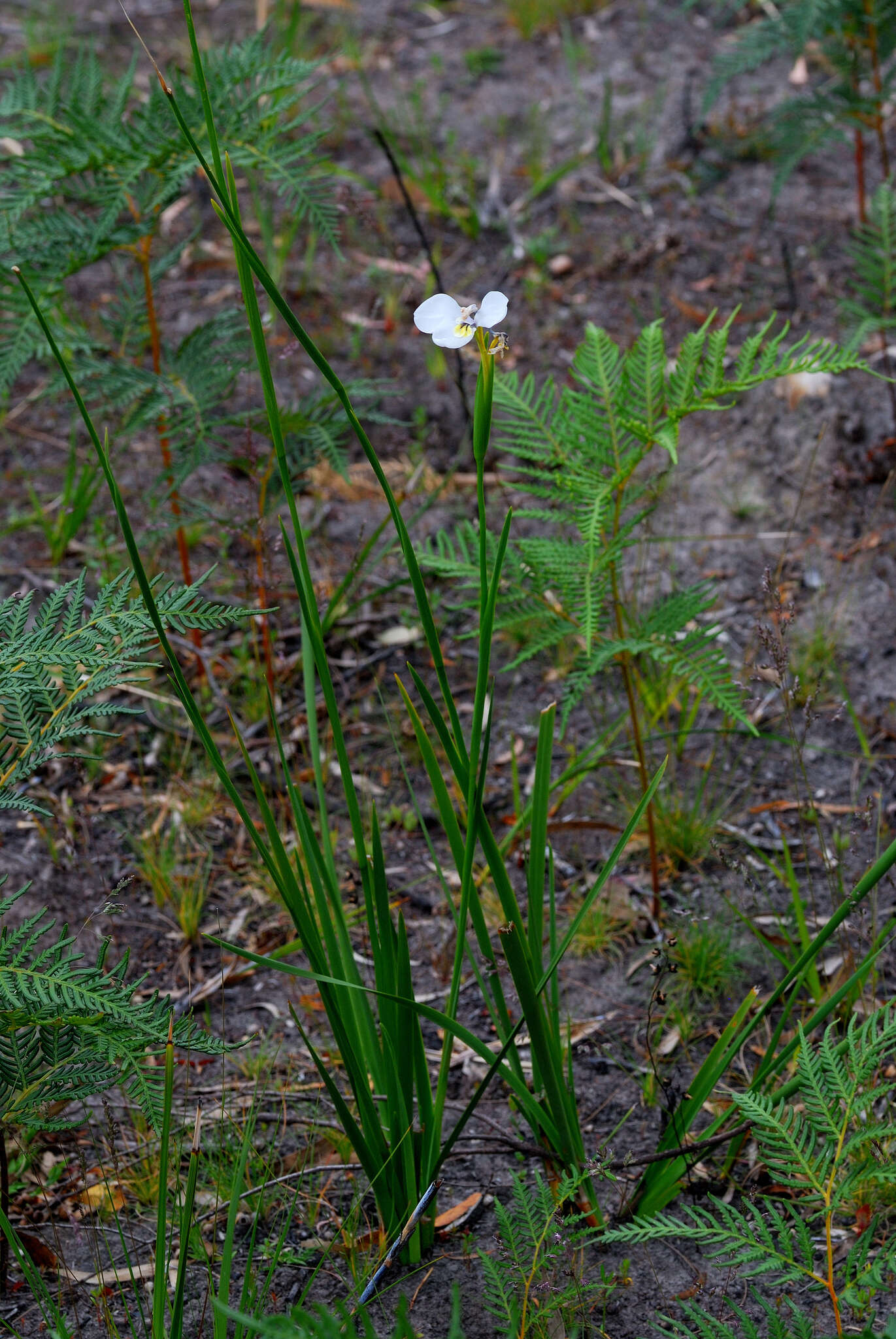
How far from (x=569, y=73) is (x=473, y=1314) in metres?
4.36

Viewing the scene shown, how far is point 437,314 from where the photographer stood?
3.50ft

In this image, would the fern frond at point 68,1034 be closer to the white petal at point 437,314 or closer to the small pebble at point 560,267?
the white petal at point 437,314

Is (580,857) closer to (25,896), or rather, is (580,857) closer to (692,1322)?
(692,1322)

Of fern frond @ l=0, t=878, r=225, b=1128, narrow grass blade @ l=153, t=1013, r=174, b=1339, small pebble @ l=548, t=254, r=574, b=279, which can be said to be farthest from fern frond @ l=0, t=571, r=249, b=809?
small pebble @ l=548, t=254, r=574, b=279

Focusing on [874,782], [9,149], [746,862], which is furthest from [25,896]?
[9,149]

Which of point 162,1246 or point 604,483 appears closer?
point 162,1246

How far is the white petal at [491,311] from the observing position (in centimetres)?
99

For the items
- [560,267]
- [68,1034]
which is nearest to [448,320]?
[68,1034]

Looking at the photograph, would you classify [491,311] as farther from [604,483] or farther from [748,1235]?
[748,1235]

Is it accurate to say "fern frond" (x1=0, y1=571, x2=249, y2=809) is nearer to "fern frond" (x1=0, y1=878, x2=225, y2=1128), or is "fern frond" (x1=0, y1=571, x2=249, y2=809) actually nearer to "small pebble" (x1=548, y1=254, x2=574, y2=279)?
"fern frond" (x1=0, y1=878, x2=225, y2=1128)

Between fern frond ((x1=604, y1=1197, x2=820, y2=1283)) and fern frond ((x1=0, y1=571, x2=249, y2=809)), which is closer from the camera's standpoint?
fern frond ((x1=604, y1=1197, x2=820, y2=1283))

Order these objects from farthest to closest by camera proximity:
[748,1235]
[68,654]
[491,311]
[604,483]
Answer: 1. [604,483]
2. [68,654]
3. [748,1235]
4. [491,311]

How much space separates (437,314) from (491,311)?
9 cm

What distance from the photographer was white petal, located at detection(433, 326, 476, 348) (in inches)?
40.7
